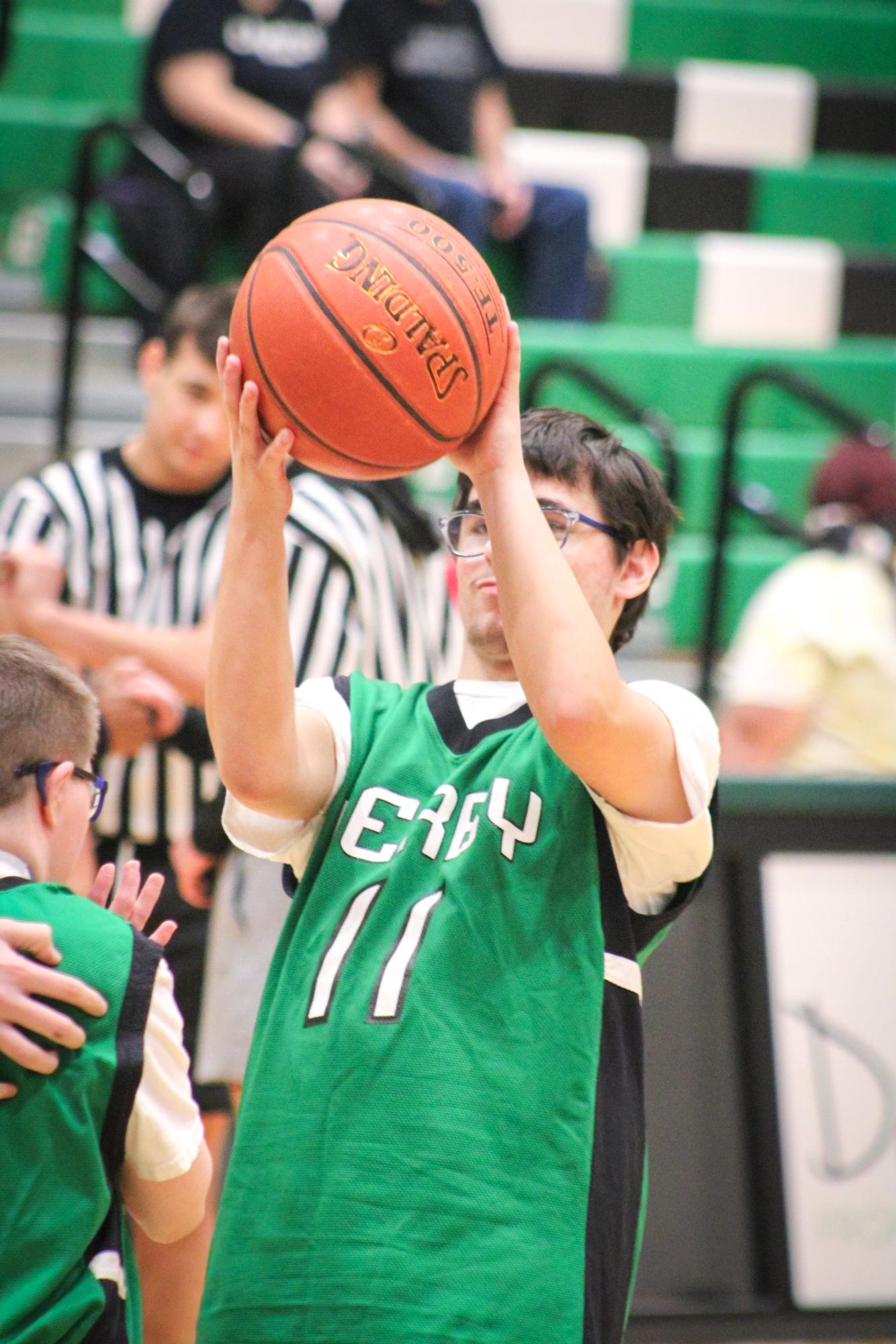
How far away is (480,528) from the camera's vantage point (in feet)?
6.37

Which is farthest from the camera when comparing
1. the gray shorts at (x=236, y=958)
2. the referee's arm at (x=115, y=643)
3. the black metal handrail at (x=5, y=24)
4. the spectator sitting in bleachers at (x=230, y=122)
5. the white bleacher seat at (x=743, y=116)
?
the white bleacher seat at (x=743, y=116)

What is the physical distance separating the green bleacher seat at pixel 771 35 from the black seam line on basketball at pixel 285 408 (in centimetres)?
755

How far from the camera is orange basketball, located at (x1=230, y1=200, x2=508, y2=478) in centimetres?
173

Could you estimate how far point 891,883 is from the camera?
3.77m

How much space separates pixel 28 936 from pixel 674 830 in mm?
677

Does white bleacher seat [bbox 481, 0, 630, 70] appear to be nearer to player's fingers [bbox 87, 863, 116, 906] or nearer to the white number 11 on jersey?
player's fingers [bbox 87, 863, 116, 906]

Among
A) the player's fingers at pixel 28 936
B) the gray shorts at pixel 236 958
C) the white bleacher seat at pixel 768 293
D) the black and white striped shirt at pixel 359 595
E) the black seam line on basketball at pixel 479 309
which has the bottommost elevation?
the gray shorts at pixel 236 958

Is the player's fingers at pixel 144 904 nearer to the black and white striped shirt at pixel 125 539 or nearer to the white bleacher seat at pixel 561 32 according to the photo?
the black and white striped shirt at pixel 125 539

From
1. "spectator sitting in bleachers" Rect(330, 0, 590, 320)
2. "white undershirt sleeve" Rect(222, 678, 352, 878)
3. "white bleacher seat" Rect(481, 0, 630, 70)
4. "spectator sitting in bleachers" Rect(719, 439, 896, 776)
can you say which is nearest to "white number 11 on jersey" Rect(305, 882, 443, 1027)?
"white undershirt sleeve" Rect(222, 678, 352, 878)

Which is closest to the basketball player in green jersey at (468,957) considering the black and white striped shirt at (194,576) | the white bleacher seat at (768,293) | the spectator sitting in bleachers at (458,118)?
the black and white striped shirt at (194,576)

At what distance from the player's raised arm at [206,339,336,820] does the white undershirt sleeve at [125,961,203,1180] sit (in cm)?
25

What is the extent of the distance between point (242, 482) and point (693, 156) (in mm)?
7163

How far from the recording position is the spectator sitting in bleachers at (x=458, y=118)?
6.79 m

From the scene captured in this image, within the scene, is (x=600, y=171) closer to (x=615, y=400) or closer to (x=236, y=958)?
(x=615, y=400)
